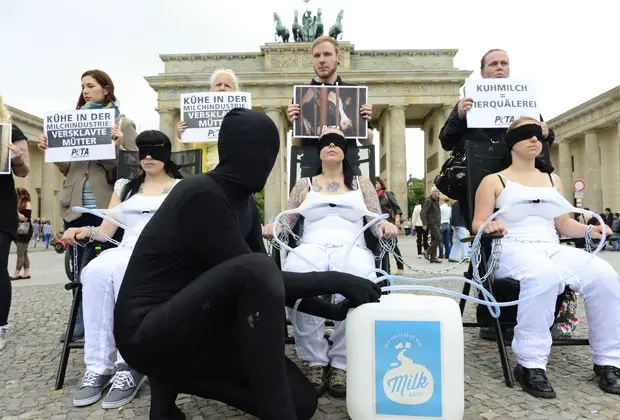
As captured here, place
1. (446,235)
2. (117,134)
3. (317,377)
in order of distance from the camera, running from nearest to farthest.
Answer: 1. (317,377)
2. (117,134)
3. (446,235)

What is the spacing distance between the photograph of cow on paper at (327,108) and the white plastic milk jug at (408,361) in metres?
2.56

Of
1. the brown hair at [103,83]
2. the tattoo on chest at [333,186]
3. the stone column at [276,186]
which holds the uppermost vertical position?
the stone column at [276,186]

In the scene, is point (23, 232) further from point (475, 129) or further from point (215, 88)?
point (475, 129)

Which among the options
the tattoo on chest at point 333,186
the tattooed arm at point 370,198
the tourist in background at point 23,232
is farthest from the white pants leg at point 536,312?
the tourist in background at point 23,232

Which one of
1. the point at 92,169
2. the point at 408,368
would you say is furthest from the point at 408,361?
the point at 92,169

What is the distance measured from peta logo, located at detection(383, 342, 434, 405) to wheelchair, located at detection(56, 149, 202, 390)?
2.07m

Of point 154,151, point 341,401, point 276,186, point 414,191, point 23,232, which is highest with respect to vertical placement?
point 414,191

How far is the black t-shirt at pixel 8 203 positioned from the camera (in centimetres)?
381

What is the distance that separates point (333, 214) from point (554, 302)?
A: 59.9 inches

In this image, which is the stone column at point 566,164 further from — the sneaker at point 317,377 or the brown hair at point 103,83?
the sneaker at point 317,377

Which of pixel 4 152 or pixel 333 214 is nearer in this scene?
pixel 333 214

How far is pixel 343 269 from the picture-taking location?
9.25 feet

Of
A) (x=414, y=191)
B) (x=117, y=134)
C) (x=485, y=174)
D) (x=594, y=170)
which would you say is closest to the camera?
(x=485, y=174)

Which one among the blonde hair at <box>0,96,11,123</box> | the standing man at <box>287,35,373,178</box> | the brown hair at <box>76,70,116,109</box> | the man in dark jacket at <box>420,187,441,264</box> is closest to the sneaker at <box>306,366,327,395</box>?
the standing man at <box>287,35,373,178</box>
